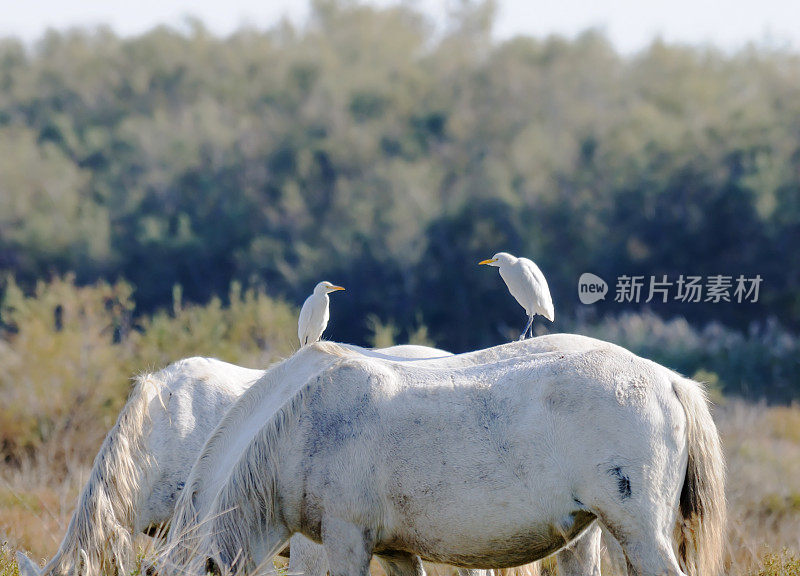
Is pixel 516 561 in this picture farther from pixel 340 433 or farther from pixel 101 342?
pixel 101 342

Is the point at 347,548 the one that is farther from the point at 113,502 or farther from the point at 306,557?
the point at 113,502

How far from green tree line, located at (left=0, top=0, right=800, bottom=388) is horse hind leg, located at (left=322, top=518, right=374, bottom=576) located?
13.3m

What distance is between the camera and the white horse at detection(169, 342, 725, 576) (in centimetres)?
372

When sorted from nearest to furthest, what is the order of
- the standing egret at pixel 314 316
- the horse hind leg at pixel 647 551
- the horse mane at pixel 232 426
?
1. the horse hind leg at pixel 647 551
2. the horse mane at pixel 232 426
3. the standing egret at pixel 314 316

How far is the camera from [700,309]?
21203mm

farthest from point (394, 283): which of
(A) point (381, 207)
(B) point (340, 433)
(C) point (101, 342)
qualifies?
(B) point (340, 433)

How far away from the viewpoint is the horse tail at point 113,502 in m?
4.41

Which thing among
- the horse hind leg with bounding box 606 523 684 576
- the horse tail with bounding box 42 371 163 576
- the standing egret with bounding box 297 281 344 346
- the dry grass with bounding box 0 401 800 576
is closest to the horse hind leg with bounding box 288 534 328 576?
the dry grass with bounding box 0 401 800 576

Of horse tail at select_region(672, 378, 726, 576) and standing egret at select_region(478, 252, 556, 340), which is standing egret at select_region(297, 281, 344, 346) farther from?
horse tail at select_region(672, 378, 726, 576)

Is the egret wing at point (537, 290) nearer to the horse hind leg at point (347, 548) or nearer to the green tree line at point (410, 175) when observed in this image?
the horse hind leg at point (347, 548)

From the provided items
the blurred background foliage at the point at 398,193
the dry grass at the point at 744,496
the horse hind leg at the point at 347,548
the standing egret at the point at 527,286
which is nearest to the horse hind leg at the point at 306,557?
the dry grass at the point at 744,496

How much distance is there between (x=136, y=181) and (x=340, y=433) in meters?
27.2

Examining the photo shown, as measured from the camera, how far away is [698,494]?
3840mm

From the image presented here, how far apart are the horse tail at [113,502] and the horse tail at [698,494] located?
2.31 metres
